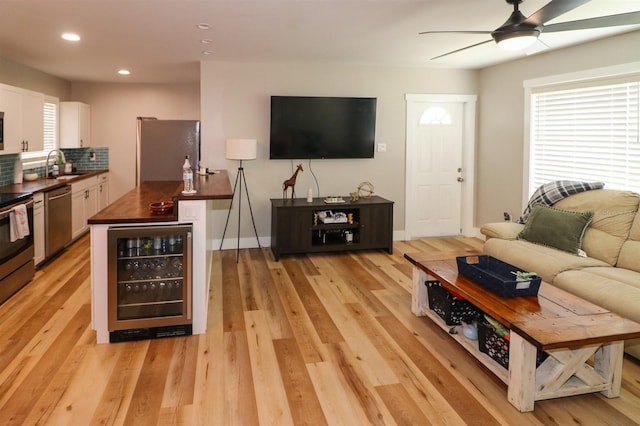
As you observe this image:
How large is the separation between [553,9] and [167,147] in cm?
516

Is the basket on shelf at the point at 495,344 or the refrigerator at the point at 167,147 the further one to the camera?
the refrigerator at the point at 167,147

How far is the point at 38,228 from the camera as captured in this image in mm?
4902

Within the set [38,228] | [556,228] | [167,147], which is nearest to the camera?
[556,228]

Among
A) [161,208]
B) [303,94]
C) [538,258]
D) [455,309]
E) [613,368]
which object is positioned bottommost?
[613,368]

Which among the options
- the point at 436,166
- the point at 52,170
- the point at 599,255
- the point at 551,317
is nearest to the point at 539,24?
the point at 551,317

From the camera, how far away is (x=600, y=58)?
4.51m

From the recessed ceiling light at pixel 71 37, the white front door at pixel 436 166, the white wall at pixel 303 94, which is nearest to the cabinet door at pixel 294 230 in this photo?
the white wall at pixel 303 94

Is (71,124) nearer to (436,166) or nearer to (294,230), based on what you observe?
(294,230)

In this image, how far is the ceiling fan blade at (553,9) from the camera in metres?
2.42

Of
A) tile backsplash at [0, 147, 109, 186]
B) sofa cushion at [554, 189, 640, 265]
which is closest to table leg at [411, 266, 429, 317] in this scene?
sofa cushion at [554, 189, 640, 265]

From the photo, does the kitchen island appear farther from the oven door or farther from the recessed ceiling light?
the recessed ceiling light

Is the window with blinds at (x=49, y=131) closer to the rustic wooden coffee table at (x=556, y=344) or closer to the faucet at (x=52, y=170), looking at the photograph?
the faucet at (x=52, y=170)

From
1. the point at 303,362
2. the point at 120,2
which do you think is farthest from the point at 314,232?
the point at 120,2

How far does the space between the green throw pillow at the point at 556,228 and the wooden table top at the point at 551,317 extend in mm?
1163
